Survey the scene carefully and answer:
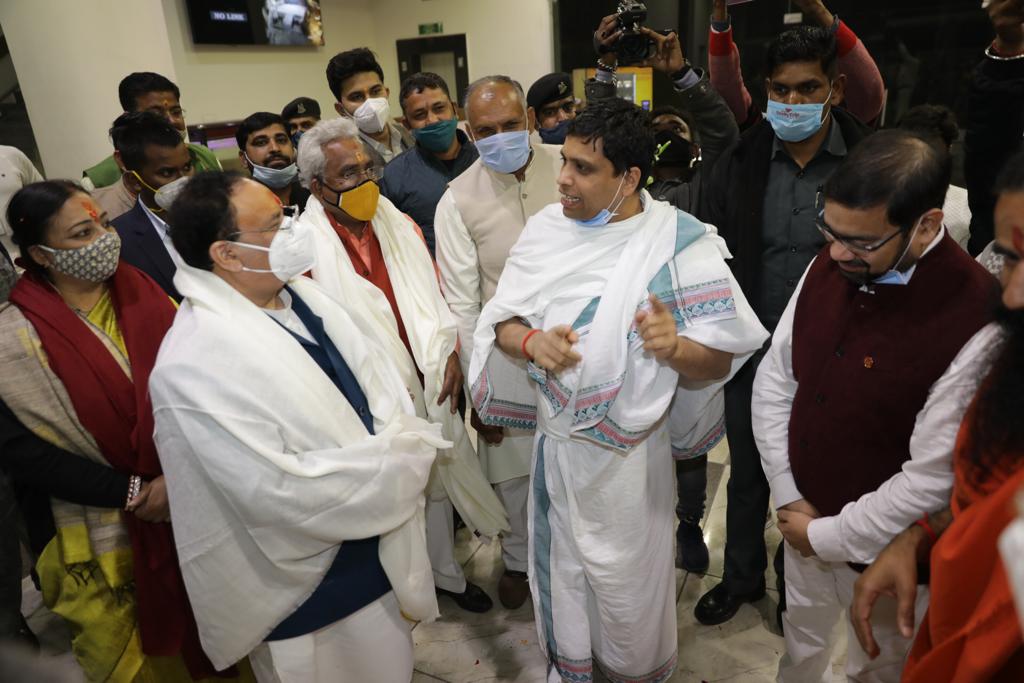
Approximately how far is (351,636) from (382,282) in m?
1.22

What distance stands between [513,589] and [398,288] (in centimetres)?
131

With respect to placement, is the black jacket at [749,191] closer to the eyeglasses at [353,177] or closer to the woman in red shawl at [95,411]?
the eyeglasses at [353,177]

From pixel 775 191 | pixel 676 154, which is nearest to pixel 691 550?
pixel 775 191

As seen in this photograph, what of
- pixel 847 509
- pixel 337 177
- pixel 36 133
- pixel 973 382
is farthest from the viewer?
pixel 36 133

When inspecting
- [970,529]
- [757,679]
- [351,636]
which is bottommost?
[757,679]

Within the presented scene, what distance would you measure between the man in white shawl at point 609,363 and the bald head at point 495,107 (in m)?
0.56

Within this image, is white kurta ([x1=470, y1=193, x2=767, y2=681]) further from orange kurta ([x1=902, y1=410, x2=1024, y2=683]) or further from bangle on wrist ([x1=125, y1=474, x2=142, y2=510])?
bangle on wrist ([x1=125, y1=474, x2=142, y2=510])

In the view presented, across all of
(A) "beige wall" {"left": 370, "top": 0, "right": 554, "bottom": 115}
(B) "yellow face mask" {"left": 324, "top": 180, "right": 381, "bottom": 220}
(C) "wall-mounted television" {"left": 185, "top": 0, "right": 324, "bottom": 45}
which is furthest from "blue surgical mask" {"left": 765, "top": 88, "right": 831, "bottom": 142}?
(C) "wall-mounted television" {"left": 185, "top": 0, "right": 324, "bottom": 45}

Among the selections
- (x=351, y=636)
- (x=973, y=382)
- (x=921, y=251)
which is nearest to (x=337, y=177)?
(x=351, y=636)

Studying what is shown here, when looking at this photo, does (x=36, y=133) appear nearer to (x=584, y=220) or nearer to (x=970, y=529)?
(x=584, y=220)

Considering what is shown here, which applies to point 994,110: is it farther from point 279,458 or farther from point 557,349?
point 279,458

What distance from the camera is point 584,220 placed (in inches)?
70.0

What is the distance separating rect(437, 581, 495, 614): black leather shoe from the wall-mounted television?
20.8 ft

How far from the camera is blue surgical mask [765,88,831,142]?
6.24 ft
